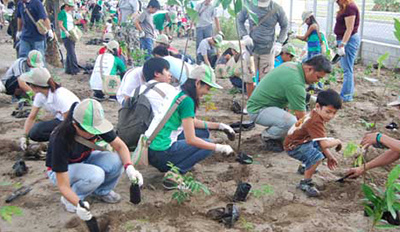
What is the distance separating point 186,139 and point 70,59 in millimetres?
5642

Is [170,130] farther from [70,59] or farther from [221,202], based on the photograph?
[70,59]

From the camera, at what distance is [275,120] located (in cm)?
434

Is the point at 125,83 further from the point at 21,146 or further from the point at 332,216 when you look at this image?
the point at 332,216

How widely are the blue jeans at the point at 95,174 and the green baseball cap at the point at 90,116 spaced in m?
0.45

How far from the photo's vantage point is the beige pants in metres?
6.07

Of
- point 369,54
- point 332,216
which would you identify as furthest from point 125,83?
point 369,54

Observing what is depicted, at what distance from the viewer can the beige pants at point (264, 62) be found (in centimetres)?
607

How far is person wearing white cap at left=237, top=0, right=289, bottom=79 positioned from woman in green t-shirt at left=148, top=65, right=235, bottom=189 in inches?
101

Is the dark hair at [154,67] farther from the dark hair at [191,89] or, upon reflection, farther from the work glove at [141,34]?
the work glove at [141,34]

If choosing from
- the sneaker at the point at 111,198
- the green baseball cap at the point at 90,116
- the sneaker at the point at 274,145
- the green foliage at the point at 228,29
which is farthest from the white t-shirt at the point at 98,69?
the green foliage at the point at 228,29

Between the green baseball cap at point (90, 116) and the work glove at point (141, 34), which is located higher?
the green baseball cap at point (90, 116)

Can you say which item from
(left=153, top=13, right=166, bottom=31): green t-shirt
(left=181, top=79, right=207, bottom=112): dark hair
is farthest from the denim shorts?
(left=153, top=13, right=166, bottom=31): green t-shirt

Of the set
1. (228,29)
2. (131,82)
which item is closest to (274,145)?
(131,82)

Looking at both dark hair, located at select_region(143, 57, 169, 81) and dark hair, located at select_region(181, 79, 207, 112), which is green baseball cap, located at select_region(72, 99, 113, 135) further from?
dark hair, located at select_region(143, 57, 169, 81)
